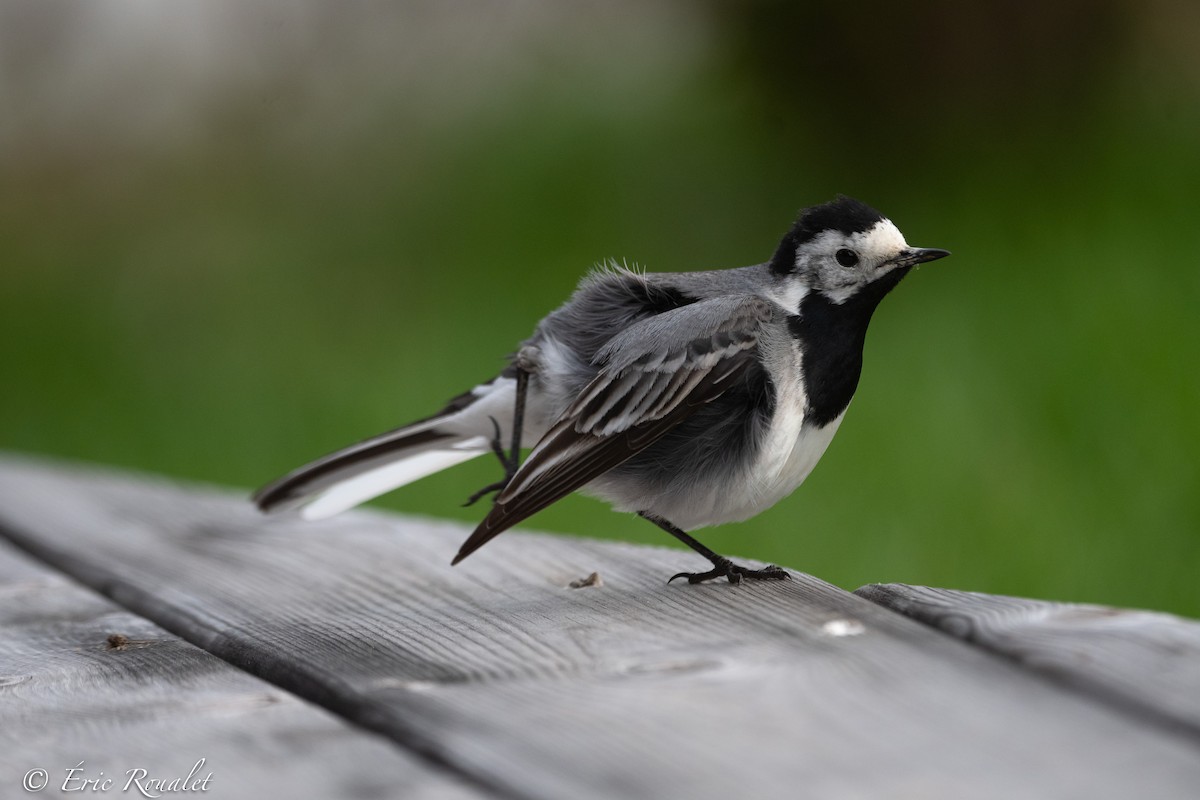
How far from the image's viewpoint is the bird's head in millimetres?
3080

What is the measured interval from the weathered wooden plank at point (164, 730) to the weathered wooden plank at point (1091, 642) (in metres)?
0.71

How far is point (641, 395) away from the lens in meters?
2.84

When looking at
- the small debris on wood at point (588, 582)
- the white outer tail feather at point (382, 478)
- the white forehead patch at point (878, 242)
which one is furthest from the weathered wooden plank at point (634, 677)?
the white forehead patch at point (878, 242)

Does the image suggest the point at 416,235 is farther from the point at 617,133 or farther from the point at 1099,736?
the point at 1099,736

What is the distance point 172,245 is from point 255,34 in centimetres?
149

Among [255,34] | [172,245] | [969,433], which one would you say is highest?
[255,34]

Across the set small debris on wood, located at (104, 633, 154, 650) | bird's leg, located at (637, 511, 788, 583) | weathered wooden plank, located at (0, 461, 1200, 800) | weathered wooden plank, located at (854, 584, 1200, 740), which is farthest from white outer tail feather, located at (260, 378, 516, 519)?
weathered wooden plank, located at (854, 584, 1200, 740)

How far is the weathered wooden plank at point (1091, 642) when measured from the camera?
1654 mm

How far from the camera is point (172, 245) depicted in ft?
31.2

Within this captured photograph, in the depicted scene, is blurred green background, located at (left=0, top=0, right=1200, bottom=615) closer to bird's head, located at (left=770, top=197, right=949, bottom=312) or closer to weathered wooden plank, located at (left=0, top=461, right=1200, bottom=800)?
bird's head, located at (left=770, top=197, right=949, bottom=312)

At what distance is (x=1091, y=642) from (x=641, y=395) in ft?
3.86

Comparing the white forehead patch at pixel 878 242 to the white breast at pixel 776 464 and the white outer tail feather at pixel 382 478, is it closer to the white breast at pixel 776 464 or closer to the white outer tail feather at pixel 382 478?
the white breast at pixel 776 464

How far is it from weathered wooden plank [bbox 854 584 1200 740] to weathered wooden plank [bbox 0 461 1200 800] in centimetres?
3

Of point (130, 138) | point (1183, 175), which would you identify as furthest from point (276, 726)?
point (130, 138)
